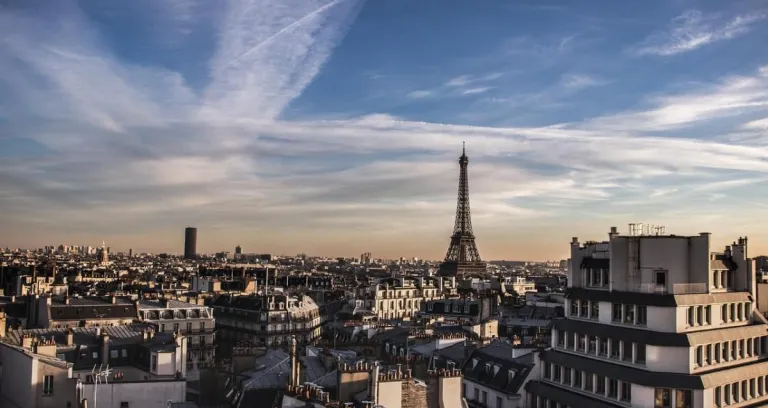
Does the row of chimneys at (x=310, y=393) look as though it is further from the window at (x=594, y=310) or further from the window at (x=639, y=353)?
the window at (x=594, y=310)

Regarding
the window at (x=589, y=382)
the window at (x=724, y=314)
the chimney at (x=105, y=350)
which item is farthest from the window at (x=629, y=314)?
the chimney at (x=105, y=350)

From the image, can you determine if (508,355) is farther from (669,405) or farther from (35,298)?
(35,298)

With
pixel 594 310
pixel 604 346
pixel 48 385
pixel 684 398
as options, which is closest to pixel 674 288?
pixel 604 346

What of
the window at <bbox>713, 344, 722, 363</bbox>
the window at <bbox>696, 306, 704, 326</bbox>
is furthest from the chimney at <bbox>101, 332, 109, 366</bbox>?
the window at <bbox>713, 344, 722, 363</bbox>

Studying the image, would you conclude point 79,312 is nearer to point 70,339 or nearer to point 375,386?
point 70,339

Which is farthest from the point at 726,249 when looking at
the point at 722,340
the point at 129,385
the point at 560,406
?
the point at 129,385

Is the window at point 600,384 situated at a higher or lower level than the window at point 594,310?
lower

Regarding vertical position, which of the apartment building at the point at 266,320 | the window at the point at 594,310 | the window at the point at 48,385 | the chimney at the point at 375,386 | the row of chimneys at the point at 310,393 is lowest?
the apartment building at the point at 266,320
